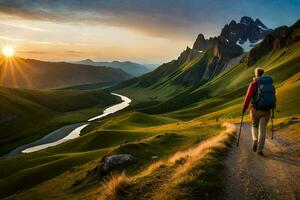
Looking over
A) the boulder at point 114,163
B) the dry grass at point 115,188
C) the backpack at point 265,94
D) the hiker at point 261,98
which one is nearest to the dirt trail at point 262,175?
the hiker at point 261,98

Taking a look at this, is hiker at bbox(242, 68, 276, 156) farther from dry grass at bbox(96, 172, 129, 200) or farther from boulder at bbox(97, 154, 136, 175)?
boulder at bbox(97, 154, 136, 175)

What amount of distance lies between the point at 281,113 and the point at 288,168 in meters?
49.4

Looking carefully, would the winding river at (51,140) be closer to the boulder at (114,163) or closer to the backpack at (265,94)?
the boulder at (114,163)

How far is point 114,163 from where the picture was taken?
105 ft

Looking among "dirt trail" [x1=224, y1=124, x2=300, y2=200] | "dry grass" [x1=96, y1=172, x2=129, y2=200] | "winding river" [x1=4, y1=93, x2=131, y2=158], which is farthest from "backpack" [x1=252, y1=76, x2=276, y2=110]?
"winding river" [x1=4, y1=93, x2=131, y2=158]

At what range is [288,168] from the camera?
16250 mm

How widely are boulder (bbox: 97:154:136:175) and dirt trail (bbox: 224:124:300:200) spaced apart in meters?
13.8

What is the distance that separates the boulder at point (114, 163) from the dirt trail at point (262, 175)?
1378 cm

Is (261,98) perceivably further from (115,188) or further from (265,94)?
(115,188)

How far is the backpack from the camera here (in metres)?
18.3

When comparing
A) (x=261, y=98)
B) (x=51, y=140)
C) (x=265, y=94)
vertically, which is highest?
(x=265, y=94)

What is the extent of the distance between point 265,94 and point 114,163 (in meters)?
17.3

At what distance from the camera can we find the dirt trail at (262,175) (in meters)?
13.0

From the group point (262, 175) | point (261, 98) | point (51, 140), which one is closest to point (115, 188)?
point (262, 175)
